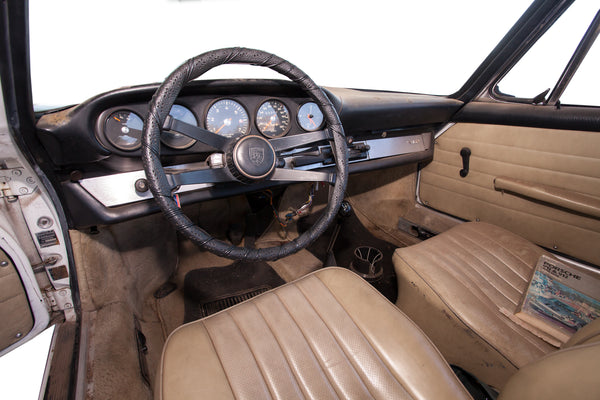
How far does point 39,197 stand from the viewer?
1.02 m

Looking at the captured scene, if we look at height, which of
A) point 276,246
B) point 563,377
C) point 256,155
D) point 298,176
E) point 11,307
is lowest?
point 11,307

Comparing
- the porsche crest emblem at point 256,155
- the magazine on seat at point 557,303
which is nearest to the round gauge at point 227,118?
the porsche crest emblem at point 256,155

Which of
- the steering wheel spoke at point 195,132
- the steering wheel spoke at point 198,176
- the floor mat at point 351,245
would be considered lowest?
the floor mat at point 351,245

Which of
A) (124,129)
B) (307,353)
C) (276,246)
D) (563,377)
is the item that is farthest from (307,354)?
(124,129)

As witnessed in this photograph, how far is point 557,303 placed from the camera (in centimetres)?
107

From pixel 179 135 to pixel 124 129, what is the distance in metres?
0.20

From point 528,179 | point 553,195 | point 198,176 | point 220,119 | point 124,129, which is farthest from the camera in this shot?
point 528,179

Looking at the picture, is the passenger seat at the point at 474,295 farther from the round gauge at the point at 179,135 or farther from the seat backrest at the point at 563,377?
the round gauge at the point at 179,135

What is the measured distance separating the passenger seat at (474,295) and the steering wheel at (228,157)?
20.5 inches

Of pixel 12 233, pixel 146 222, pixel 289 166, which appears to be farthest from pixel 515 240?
pixel 12 233

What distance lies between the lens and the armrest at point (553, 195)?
1.37 metres

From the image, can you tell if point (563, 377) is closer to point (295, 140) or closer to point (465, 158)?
point (295, 140)

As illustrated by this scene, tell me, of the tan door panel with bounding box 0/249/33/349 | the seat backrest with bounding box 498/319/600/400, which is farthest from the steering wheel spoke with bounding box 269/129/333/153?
the tan door panel with bounding box 0/249/33/349

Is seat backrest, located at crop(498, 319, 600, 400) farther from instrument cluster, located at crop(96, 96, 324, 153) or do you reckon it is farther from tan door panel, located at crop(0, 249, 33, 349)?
tan door panel, located at crop(0, 249, 33, 349)
